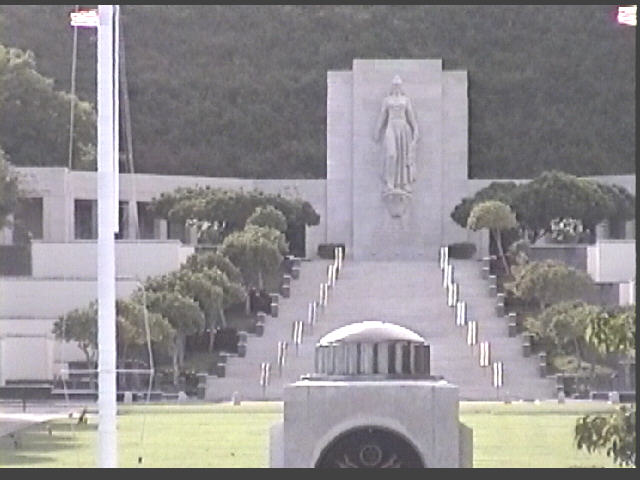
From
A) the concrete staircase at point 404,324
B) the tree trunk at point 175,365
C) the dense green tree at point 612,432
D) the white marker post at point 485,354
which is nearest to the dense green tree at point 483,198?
the concrete staircase at point 404,324

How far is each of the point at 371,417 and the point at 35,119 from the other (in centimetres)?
4160

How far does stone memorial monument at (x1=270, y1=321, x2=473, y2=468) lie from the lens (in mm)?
14539

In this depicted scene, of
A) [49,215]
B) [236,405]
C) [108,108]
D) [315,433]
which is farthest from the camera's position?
[49,215]

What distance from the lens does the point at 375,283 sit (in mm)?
48438

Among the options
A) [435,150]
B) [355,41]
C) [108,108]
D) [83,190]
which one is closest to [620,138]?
[355,41]

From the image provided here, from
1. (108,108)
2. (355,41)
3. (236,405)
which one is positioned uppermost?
(355,41)

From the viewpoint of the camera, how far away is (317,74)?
7594cm

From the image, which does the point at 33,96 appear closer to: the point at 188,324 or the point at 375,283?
the point at 375,283

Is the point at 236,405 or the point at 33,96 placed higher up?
the point at 33,96

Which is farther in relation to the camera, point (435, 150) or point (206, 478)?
point (435, 150)

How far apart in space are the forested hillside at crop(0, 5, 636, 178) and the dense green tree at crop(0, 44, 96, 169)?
12869mm

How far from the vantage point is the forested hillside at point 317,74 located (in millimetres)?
72188

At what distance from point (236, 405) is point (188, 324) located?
5.14 m

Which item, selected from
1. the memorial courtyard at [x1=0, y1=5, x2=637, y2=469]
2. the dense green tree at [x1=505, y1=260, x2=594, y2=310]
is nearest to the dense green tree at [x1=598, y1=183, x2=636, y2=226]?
the memorial courtyard at [x1=0, y1=5, x2=637, y2=469]
